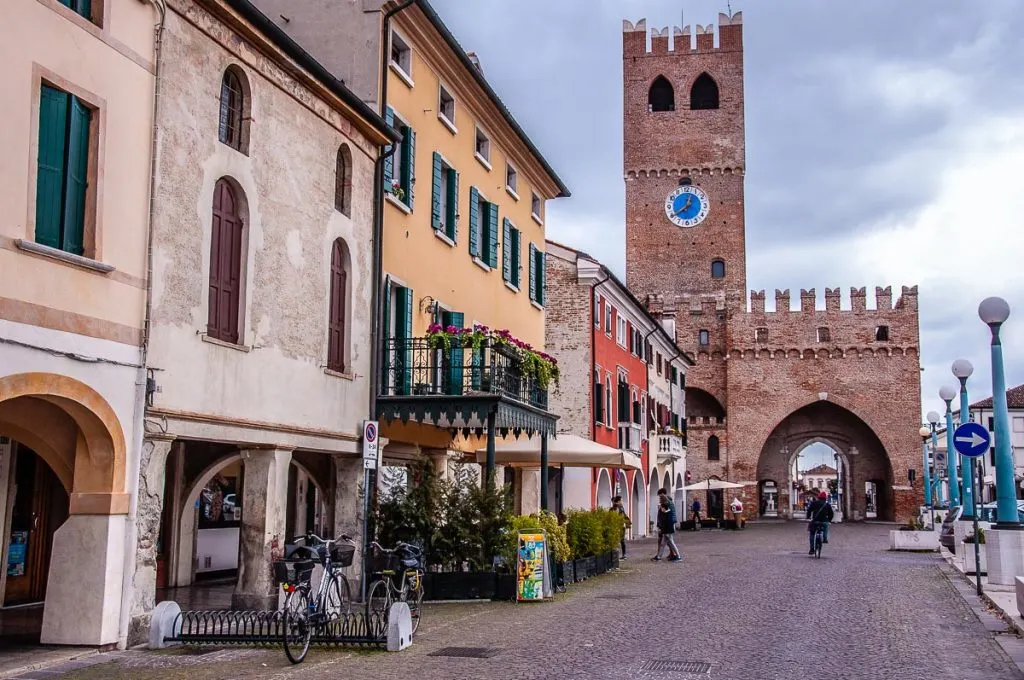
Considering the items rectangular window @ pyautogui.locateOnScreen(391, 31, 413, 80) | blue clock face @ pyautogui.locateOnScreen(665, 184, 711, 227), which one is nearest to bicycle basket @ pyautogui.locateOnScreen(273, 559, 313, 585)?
rectangular window @ pyautogui.locateOnScreen(391, 31, 413, 80)

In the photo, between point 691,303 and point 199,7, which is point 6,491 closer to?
point 199,7

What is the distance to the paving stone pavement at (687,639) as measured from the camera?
970cm

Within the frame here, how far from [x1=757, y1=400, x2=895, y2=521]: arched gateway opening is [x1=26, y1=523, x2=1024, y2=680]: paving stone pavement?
4383 centimetres

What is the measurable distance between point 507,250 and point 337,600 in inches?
501

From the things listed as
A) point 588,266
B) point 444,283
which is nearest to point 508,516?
point 444,283

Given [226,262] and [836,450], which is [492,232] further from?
[836,450]

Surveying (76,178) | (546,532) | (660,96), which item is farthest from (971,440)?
(660,96)

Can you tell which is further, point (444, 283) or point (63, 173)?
point (444, 283)

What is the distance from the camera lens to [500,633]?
12.3 m

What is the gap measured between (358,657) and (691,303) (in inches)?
2188

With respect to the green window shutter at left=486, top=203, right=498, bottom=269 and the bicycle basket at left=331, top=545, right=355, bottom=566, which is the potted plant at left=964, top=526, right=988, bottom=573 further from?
the bicycle basket at left=331, top=545, right=355, bottom=566

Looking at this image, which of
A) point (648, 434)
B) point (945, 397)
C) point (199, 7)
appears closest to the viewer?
point (199, 7)

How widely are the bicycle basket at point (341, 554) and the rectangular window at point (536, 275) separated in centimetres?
1440

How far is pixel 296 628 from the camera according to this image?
10336 millimetres
